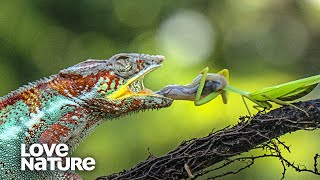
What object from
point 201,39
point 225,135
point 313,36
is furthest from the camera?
point 313,36

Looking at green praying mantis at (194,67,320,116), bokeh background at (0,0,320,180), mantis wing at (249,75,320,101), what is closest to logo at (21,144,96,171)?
green praying mantis at (194,67,320,116)

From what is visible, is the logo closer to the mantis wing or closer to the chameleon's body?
the chameleon's body

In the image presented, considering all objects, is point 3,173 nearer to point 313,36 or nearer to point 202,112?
point 202,112

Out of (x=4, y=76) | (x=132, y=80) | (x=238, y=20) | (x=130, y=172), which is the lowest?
(x=130, y=172)

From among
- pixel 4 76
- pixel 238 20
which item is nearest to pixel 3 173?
pixel 4 76

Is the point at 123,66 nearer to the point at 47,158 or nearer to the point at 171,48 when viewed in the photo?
the point at 47,158

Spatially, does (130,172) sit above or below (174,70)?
below

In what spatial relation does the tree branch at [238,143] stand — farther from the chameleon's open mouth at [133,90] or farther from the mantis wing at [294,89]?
the chameleon's open mouth at [133,90]
